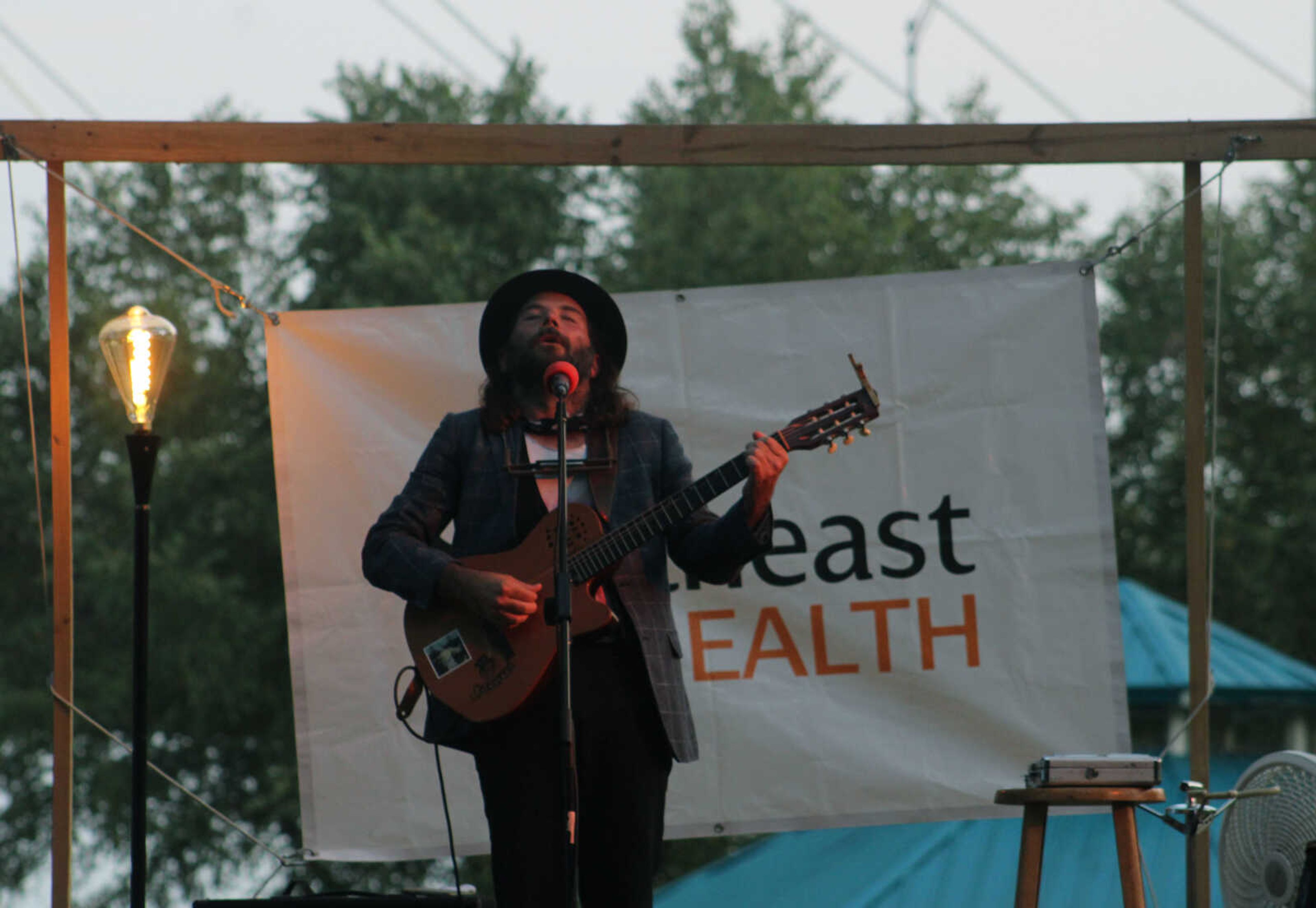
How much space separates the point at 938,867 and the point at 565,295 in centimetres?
475

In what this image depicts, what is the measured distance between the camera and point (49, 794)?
1973cm

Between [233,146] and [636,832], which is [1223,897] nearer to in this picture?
[636,832]

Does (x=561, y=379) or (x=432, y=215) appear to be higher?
(x=432, y=215)

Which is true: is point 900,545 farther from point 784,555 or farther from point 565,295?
point 565,295

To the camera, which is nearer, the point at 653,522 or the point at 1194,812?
the point at 653,522

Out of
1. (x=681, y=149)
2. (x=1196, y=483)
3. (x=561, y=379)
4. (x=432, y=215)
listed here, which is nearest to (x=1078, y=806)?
(x=1196, y=483)

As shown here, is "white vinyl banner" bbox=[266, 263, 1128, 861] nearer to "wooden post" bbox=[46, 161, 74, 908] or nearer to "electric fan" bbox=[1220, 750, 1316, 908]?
"wooden post" bbox=[46, 161, 74, 908]

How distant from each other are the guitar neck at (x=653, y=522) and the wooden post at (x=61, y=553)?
1.83 metres

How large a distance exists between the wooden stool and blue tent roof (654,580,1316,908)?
9.99 feet

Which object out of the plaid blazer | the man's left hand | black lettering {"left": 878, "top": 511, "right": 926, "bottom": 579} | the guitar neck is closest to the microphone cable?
the plaid blazer

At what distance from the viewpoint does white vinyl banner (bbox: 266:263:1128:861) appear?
4.86 meters

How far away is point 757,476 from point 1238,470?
20.4 metres

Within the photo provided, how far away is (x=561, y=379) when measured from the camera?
327 centimetres

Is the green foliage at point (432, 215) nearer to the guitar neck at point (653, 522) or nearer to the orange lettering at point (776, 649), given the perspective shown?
the orange lettering at point (776, 649)
